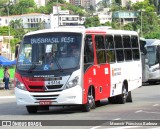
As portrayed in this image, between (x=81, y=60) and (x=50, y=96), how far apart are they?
1.44 metres

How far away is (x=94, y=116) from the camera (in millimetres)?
18688

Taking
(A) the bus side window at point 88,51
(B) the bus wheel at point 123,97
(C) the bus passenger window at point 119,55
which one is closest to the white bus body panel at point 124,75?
(C) the bus passenger window at point 119,55

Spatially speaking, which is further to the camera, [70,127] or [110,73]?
[110,73]

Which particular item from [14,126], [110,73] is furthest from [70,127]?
[110,73]

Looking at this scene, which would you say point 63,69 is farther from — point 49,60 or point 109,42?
point 109,42

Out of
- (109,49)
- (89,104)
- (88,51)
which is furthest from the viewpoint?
(109,49)

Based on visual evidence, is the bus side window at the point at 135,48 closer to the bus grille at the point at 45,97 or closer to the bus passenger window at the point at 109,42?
the bus passenger window at the point at 109,42

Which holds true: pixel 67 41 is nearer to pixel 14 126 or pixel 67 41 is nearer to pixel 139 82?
pixel 14 126

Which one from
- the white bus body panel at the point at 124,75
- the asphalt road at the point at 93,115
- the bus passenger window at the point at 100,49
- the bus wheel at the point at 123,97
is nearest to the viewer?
the asphalt road at the point at 93,115

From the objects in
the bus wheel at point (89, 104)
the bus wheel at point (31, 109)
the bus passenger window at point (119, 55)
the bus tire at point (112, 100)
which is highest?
the bus passenger window at point (119, 55)

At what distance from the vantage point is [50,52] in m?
20.2

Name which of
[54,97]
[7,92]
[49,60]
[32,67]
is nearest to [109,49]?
[49,60]

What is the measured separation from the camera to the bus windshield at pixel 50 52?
65.3 ft

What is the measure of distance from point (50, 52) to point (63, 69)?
2.68 feet
